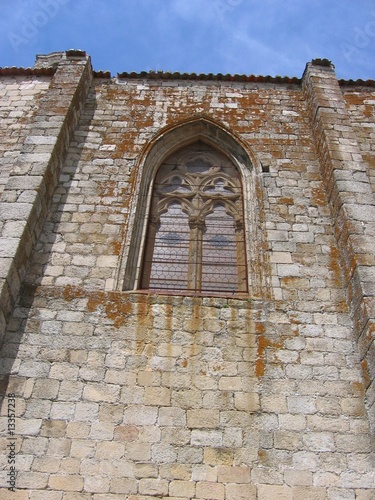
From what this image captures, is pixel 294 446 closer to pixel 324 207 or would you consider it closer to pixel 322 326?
pixel 322 326

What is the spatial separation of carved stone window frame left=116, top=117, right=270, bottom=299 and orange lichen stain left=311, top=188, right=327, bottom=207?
0.63 meters

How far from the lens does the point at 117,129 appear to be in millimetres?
7555

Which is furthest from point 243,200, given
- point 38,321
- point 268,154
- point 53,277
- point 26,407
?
point 26,407

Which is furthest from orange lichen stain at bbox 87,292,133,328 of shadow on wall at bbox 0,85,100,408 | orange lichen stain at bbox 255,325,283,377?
orange lichen stain at bbox 255,325,283,377

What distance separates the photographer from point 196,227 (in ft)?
21.7

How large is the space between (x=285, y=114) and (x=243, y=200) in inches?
73.7

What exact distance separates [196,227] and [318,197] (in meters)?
1.54

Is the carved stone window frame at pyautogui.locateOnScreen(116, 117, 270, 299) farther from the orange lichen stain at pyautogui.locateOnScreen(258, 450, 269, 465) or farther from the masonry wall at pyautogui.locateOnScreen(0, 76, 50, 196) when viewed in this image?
the masonry wall at pyautogui.locateOnScreen(0, 76, 50, 196)

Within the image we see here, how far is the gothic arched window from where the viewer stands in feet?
19.9

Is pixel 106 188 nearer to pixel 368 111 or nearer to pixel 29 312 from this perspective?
pixel 29 312

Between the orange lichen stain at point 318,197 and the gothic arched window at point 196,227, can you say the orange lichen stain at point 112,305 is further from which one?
the orange lichen stain at point 318,197

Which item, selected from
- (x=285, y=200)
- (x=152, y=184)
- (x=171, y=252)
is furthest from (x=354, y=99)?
(x=171, y=252)

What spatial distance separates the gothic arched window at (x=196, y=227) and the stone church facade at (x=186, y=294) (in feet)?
0.08

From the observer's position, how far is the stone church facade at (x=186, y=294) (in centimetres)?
439
